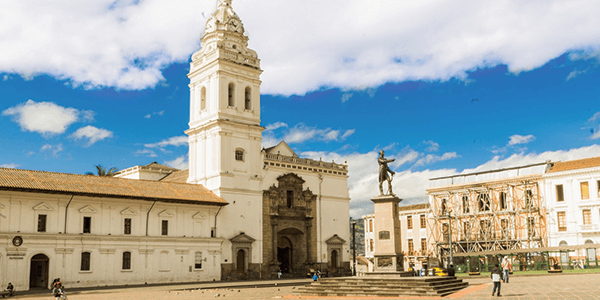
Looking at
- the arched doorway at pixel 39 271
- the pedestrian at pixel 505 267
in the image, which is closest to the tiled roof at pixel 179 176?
the arched doorway at pixel 39 271

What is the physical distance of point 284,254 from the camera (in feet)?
166

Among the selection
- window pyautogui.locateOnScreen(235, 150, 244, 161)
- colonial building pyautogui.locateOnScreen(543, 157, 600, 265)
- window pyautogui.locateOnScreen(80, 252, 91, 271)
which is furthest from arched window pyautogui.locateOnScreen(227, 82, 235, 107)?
colonial building pyautogui.locateOnScreen(543, 157, 600, 265)

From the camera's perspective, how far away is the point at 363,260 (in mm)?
69438

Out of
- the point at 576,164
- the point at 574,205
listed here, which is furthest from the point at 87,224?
the point at 576,164

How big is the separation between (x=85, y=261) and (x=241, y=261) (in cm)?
1329

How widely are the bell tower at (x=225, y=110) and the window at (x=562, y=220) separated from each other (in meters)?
26.5

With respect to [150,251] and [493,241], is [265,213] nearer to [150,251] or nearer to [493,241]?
[150,251]

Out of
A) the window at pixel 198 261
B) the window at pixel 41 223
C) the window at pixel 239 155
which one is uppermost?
the window at pixel 239 155

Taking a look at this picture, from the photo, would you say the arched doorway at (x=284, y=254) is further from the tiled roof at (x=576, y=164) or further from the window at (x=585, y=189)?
the window at (x=585, y=189)

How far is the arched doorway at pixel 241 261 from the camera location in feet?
151

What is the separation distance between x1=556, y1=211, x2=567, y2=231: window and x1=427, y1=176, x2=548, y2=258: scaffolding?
4.09 feet

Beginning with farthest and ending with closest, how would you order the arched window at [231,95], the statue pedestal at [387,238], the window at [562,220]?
the window at [562,220] → the arched window at [231,95] → the statue pedestal at [387,238]

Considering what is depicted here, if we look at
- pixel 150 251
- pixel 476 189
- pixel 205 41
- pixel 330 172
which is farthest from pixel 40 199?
pixel 476 189

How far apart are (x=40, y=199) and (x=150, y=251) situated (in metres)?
8.40
